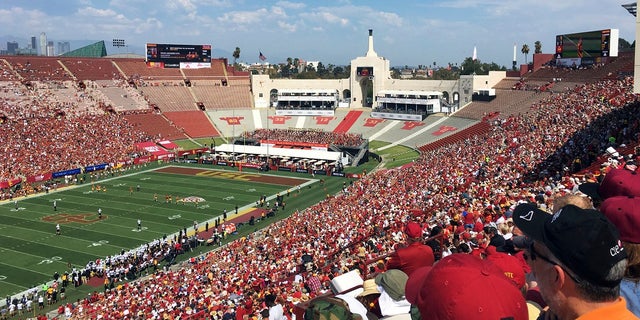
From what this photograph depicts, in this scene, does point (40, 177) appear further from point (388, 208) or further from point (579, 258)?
point (579, 258)

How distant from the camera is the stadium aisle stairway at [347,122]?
64.1 metres

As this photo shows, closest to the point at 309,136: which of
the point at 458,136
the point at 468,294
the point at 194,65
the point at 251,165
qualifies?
the point at 251,165

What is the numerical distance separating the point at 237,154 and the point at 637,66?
1501 inches

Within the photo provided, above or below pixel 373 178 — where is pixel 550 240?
above

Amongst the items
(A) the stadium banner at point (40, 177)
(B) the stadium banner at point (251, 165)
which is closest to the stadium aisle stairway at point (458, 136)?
(B) the stadium banner at point (251, 165)

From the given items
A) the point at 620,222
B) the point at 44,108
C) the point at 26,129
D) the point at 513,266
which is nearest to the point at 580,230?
the point at 620,222

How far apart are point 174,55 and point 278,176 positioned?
125ft

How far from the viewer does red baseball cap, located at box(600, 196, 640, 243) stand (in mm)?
Answer: 3254

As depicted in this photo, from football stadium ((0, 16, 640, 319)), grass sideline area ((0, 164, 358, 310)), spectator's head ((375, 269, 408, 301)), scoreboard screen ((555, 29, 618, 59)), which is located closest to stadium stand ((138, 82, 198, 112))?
football stadium ((0, 16, 640, 319))

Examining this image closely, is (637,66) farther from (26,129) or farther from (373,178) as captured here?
(26,129)

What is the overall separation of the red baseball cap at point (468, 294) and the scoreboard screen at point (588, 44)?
58052 millimetres

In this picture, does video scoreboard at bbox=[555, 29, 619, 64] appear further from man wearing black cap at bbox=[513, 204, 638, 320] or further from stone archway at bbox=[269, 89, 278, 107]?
man wearing black cap at bbox=[513, 204, 638, 320]

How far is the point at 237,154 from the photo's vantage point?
52531mm

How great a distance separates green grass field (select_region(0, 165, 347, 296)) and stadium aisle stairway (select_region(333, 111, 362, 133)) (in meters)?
18.9
